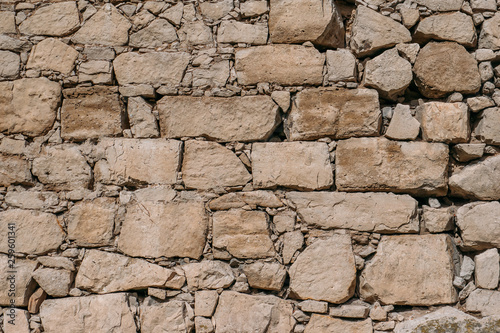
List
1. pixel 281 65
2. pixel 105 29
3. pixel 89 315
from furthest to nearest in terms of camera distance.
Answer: pixel 105 29, pixel 281 65, pixel 89 315

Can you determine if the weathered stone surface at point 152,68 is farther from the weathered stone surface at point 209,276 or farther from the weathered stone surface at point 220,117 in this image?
the weathered stone surface at point 209,276

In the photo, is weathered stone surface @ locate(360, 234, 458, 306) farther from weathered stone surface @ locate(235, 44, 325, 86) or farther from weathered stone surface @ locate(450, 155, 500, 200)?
weathered stone surface @ locate(235, 44, 325, 86)

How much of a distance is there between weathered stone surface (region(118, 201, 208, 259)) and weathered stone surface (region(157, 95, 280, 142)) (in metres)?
0.47

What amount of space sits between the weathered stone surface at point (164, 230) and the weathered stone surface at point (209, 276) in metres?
0.08

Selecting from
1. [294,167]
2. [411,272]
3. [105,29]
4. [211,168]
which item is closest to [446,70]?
[294,167]

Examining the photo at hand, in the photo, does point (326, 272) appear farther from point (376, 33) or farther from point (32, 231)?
point (32, 231)

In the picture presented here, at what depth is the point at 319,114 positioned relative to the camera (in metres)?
2.69

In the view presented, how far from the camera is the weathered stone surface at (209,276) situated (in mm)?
2607

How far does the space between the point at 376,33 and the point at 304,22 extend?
460 millimetres

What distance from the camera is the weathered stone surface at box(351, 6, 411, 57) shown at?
2713 millimetres

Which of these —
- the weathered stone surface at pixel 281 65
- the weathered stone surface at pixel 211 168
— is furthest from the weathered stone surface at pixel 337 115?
the weathered stone surface at pixel 211 168

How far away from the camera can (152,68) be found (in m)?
2.80

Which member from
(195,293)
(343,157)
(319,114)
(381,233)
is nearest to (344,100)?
(319,114)

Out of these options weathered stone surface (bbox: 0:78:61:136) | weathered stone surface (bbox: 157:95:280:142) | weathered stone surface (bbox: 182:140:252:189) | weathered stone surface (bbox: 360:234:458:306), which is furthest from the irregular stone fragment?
weathered stone surface (bbox: 360:234:458:306)
